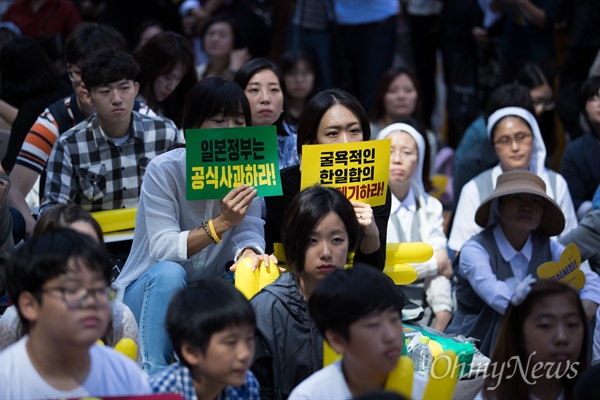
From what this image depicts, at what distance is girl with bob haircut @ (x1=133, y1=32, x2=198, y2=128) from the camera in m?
6.46

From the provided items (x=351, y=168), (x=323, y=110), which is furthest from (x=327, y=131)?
(x=351, y=168)

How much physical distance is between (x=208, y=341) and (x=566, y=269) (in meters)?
2.38

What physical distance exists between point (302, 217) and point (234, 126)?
866 millimetres

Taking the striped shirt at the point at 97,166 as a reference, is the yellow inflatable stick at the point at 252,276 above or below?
below

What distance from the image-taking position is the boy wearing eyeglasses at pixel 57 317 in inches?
123

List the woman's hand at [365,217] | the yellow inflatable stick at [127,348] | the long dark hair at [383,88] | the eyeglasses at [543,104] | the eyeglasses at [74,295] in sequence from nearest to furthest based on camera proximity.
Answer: the eyeglasses at [74,295], the yellow inflatable stick at [127,348], the woman's hand at [365,217], the eyeglasses at [543,104], the long dark hair at [383,88]

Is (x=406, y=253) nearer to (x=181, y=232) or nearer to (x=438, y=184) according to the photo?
(x=181, y=232)

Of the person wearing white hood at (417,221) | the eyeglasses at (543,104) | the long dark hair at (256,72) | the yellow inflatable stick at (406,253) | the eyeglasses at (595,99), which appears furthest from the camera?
the eyeglasses at (543,104)

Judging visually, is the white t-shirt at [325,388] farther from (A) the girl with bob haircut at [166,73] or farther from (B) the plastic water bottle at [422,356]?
(A) the girl with bob haircut at [166,73]

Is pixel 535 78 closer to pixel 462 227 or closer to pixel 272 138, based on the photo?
pixel 462 227

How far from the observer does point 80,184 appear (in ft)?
17.8

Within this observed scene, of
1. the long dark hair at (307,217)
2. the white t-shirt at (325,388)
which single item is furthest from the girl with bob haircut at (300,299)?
the white t-shirt at (325,388)

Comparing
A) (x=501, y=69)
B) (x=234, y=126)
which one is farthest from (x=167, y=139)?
(x=501, y=69)

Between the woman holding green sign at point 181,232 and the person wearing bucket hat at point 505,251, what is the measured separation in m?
1.31
